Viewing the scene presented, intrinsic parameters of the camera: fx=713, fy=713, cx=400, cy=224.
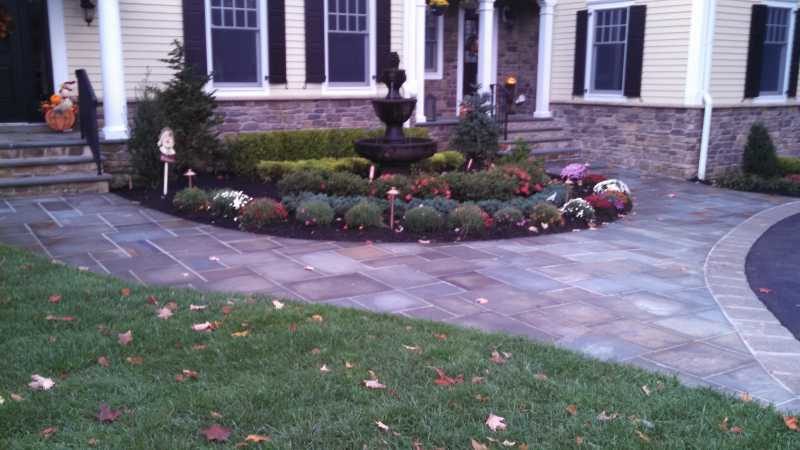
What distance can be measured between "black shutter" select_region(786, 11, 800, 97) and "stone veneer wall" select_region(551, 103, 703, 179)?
101 inches

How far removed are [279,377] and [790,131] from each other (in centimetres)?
1294

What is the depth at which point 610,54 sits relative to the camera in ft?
43.3

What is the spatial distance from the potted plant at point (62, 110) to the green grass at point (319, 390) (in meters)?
6.06

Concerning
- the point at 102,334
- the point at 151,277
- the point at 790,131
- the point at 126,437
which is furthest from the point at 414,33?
the point at 126,437

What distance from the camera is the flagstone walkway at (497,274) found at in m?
4.27

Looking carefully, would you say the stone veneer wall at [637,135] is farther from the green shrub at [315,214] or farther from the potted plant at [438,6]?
the green shrub at [315,214]

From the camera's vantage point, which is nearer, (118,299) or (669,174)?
(118,299)

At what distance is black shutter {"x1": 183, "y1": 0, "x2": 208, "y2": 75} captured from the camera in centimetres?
1041

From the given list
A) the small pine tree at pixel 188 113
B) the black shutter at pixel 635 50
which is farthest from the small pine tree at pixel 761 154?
the small pine tree at pixel 188 113

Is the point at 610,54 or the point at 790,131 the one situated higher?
the point at 610,54

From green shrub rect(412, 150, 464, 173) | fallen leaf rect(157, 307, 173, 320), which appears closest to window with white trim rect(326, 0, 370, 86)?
green shrub rect(412, 150, 464, 173)

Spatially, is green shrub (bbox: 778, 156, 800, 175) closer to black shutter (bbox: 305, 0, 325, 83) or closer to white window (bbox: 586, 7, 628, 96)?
white window (bbox: 586, 7, 628, 96)

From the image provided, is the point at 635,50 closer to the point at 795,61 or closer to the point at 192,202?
the point at 795,61

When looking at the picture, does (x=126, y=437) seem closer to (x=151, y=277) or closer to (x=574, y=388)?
(x=574, y=388)
